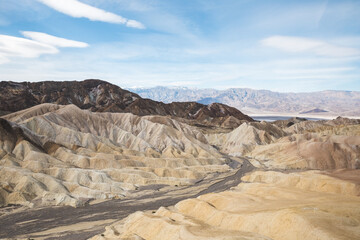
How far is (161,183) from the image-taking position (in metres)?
83.8

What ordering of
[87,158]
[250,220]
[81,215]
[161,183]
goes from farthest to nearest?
[87,158] < [161,183] < [81,215] < [250,220]

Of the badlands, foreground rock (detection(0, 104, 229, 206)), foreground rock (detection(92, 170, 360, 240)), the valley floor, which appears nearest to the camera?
foreground rock (detection(92, 170, 360, 240))

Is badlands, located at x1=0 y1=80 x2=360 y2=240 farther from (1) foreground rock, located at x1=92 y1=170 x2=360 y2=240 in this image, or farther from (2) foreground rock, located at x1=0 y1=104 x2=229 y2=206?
(2) foreground rock, located at x1=0 y1=104 x2=229 y2=206

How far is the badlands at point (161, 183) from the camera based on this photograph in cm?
4022

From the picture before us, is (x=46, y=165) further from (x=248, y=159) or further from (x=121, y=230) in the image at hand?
(x=248, y=159)

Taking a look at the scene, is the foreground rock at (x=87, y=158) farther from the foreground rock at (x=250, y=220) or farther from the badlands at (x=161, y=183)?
the foreground rock at (x=250, y=220)

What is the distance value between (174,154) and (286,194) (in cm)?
6319

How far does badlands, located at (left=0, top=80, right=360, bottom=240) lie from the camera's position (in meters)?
40.2

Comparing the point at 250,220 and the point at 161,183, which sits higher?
the point at 250,220

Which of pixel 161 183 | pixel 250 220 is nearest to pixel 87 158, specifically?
pixel 161 183

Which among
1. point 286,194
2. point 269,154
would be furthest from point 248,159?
point 286,194

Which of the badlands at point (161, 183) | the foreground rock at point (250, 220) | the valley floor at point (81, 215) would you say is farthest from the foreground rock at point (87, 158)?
the foreground rock at point (250, 220)

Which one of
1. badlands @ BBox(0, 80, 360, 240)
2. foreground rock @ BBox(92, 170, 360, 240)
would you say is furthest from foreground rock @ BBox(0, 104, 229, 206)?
foreground rock @ BBox(92, 170, 360, 240)

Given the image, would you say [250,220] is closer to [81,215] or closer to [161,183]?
[81,215]
